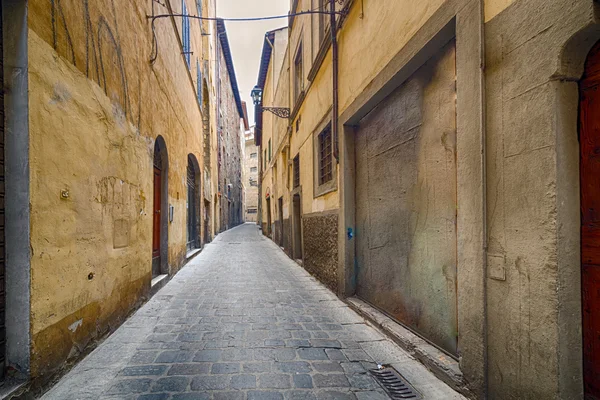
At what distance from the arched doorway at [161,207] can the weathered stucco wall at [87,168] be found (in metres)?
0.94

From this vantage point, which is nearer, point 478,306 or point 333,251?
point 478,306

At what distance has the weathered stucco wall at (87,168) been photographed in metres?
Result: 2.28

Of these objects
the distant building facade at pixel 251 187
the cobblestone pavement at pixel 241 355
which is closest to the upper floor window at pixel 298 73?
→ the cobblestone pavement at pixel 241 355

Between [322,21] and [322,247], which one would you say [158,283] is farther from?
[322,21]

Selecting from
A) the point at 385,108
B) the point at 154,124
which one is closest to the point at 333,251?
the point at 385,108

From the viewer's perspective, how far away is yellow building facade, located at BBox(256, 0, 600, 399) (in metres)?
1.67

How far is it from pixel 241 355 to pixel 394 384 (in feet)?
4.45

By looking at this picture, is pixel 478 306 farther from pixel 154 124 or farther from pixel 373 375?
pixel 154 124

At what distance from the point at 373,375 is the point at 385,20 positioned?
3699 millimetres

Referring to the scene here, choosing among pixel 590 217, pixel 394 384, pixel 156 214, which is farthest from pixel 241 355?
pixel 156 214

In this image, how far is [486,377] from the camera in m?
2.06

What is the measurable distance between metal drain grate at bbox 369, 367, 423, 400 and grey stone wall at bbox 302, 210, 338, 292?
260 centimetres

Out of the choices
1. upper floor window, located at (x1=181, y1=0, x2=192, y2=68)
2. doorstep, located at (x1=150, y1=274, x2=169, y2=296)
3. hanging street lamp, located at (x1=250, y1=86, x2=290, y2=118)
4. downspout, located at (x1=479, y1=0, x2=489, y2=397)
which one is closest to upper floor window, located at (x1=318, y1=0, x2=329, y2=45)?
upper floor window, located at (x1=181, y1=0, x2=192, y2=68)

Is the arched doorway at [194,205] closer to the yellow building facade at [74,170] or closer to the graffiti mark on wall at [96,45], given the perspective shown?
the yellow building facade at [74,170]
